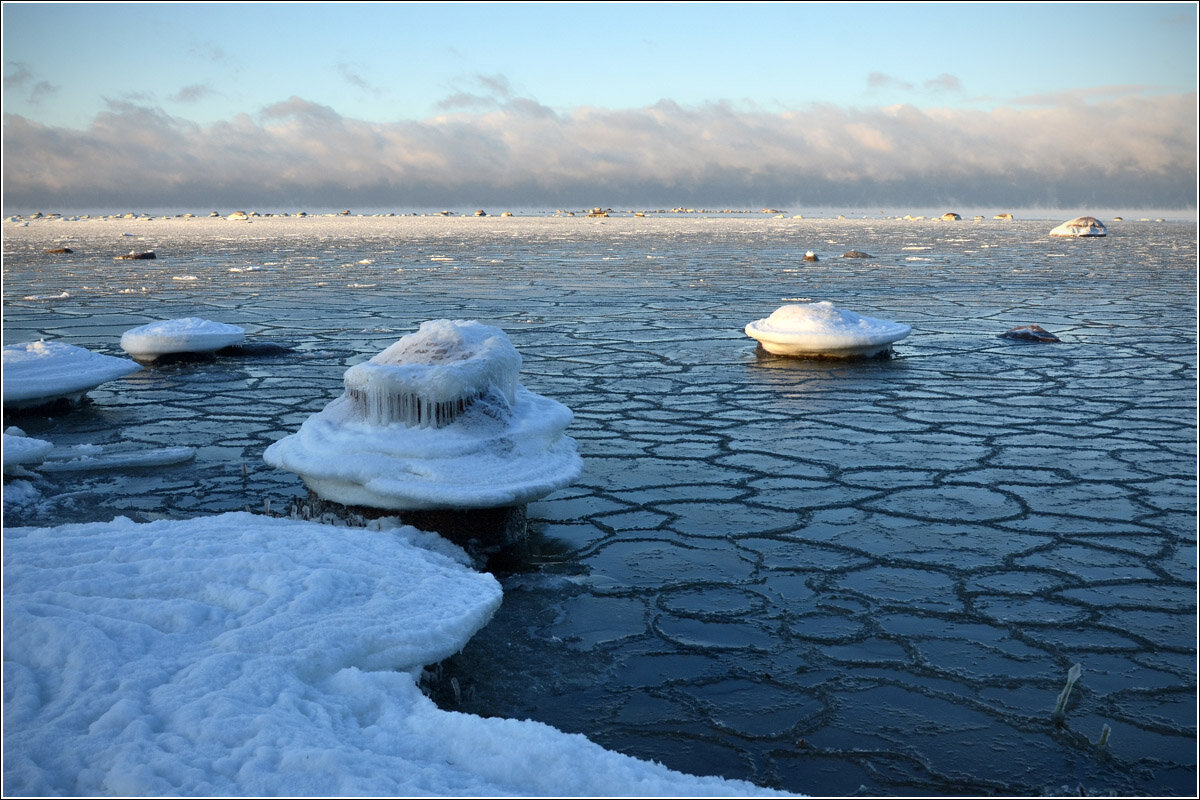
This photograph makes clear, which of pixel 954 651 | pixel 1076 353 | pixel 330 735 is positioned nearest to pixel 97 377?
pixel 330 735

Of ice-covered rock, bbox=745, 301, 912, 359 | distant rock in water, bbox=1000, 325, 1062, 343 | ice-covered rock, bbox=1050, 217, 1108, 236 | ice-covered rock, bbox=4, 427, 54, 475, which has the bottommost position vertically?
ice-covered rock, bbox=4, 427, 54, 475

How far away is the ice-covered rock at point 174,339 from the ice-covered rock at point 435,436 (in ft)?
17.3

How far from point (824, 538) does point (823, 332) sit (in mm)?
4763

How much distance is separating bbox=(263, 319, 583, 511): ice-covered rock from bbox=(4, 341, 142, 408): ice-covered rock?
3363 mm

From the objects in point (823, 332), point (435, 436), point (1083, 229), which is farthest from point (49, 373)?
point (1083, 229)

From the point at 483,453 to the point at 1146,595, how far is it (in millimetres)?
3011

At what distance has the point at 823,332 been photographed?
30.6 feet

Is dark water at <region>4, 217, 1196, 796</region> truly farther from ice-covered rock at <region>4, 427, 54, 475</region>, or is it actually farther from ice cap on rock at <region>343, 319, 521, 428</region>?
ice cap on rock at <region>343, 319, 521, 428</region>

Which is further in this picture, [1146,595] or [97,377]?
[97,377]

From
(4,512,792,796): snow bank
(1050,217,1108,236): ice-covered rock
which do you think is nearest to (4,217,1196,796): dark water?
(4,512,792,796): snow bank

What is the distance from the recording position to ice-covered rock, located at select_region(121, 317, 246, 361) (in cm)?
955

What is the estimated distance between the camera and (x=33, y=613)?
Answer: 2.84 metres

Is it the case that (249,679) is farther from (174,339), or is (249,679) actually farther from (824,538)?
(174,339)

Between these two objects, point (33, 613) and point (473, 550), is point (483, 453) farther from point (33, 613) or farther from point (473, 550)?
point (33, 613)
